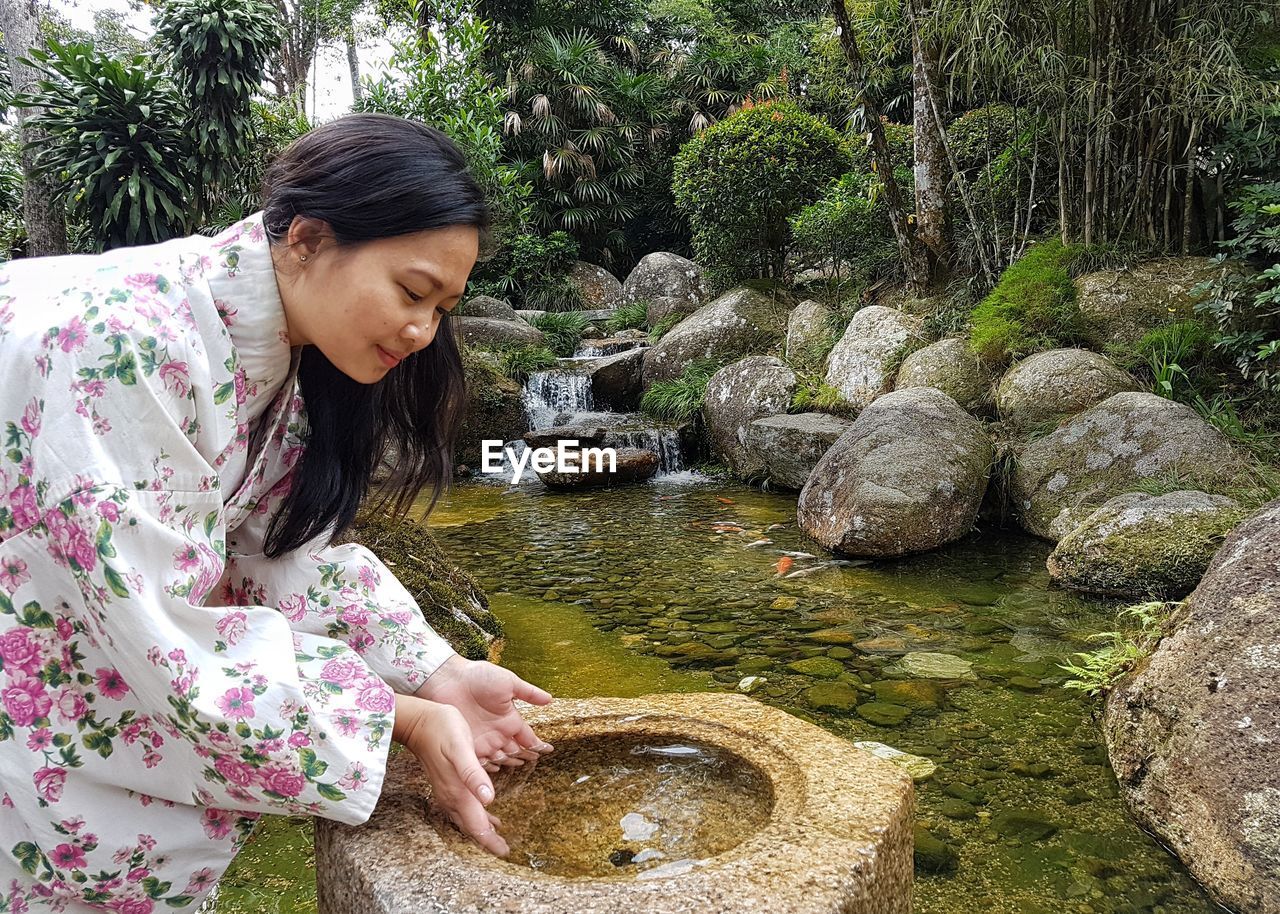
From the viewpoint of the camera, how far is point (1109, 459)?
4555 millimetres

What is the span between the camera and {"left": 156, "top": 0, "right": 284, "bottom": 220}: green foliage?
8.96 m

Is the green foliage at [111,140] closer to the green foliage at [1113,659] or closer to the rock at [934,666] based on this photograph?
the rock at [934,666]

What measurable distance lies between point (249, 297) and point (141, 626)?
47cm

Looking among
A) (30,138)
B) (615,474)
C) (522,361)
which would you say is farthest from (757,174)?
(30,138)

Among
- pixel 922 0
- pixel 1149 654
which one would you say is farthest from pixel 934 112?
pixel 1149 654

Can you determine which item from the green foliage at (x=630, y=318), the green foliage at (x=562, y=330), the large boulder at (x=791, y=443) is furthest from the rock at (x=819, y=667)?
the green foliage at (x=630, y=318)

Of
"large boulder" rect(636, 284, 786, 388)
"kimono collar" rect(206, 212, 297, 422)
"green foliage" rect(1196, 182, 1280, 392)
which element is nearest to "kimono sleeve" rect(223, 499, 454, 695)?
"kimono collar" rect(206, 212, 297, 422)

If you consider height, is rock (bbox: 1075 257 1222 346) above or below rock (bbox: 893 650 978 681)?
above

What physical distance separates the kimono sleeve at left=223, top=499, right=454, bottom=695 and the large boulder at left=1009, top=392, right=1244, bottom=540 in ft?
12.2

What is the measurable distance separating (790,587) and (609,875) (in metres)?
2.91

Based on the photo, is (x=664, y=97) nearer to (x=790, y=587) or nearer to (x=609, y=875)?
(x=790, y=587)

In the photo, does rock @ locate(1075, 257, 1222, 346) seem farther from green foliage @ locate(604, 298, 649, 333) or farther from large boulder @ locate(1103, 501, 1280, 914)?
green foliage @ locate(604, 298, 649, 333)

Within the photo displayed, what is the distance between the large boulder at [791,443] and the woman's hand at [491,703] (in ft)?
16.4

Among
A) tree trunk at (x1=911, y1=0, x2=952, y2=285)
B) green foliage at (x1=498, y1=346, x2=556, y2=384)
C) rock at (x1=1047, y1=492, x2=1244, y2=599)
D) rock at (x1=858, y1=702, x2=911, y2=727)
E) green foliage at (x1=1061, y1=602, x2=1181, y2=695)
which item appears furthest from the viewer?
green foliage at (x1=498, y1=346, x2=556, y2=384)
